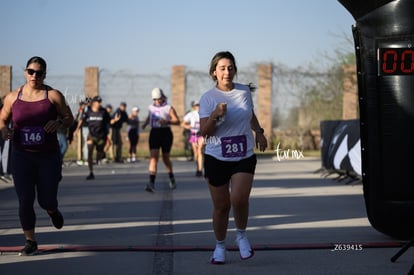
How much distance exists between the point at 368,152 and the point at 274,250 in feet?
4.52

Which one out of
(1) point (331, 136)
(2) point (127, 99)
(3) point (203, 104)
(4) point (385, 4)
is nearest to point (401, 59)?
(4) point (385, 4)

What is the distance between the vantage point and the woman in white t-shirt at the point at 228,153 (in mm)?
7609

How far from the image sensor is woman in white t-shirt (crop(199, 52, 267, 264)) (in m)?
7.61

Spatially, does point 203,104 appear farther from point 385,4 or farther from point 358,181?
point 358,181

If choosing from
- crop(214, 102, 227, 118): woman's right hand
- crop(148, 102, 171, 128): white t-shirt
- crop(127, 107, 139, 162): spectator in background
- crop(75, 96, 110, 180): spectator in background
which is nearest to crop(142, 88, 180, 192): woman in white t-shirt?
crop(148, 102, 171, 128): white t-shirt

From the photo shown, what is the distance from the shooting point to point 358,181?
58.2 feet

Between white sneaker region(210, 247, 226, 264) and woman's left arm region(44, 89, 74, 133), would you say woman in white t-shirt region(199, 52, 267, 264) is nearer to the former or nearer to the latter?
white sneaker region(210, 247, 226, 264)

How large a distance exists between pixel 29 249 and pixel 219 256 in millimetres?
1817

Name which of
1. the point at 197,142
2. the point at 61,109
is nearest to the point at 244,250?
the point at 61,109

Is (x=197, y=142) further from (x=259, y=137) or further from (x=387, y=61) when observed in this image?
(x=259, y=137)

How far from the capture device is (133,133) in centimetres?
3045

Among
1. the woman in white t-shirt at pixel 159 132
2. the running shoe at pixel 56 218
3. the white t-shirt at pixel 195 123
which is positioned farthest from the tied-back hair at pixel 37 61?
the white t-shirt at pixel 195 123

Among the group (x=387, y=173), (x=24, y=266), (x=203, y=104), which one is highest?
(x=203, y=104)

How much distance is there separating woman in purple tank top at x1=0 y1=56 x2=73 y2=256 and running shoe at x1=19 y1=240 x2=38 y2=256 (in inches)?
0.6
